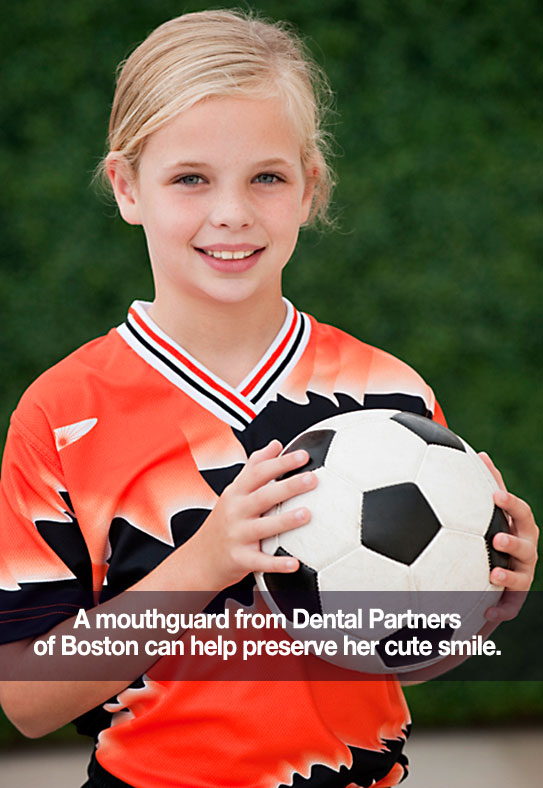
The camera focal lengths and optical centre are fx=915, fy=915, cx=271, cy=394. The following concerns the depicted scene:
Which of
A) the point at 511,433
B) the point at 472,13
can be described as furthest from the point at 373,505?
the point at 472,13

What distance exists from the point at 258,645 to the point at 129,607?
5.5 inches

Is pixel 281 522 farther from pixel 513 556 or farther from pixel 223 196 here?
pixel 223 196

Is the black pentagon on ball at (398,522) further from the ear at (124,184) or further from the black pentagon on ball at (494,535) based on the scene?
the ear at (124,184)

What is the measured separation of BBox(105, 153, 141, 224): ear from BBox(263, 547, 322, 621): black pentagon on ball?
458 mm

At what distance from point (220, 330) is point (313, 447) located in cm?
25

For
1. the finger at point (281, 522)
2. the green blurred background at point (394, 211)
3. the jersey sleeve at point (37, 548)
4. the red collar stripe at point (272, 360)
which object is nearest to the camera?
the finger at point (281, 522)

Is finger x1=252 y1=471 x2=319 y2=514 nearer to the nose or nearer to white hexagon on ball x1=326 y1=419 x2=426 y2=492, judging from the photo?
white hexagon on ball x1=326 y1=419 x2=426 y2=492

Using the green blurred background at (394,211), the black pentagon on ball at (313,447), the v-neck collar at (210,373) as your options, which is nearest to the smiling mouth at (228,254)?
the v-neck collar at (210,373)

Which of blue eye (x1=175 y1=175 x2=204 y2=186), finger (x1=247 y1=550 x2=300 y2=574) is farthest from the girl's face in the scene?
finger (x1=247 y1=550 x2=300 y2=574)

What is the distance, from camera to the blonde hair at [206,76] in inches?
37.9

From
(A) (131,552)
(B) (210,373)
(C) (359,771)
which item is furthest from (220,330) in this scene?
(C) (359,771)

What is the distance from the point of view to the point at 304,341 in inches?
44.1

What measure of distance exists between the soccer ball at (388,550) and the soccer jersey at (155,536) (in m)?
0.13

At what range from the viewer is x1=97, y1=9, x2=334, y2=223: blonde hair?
961 mm
